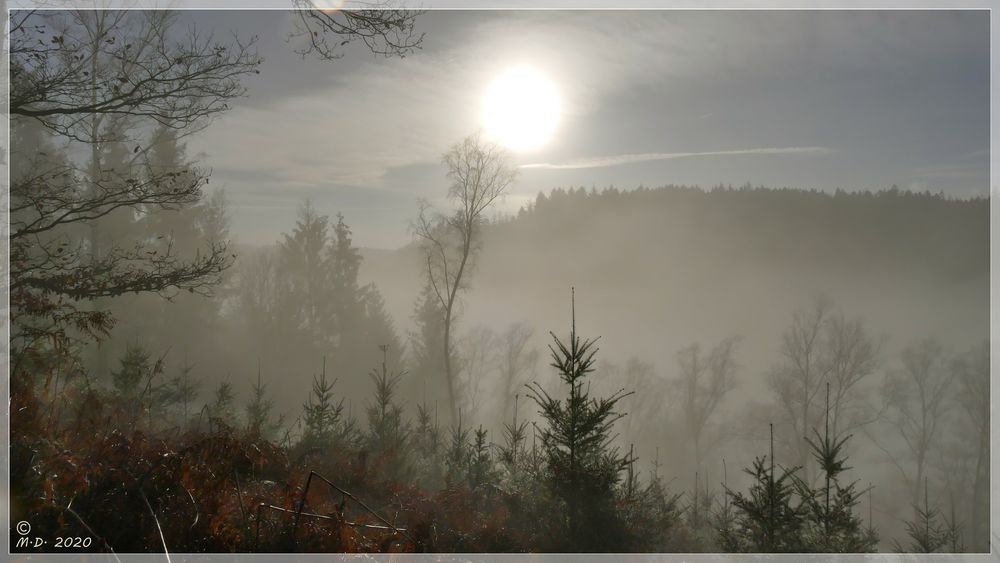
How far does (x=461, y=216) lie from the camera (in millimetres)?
14234

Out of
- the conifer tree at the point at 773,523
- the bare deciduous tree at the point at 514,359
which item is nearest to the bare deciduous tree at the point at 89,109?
the conifer tree at the point at 773,523

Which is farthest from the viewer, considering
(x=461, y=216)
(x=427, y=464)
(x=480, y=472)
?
(x=461, y=216)

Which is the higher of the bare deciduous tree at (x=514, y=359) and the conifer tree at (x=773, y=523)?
the bare deciduous tree at (x=514, y=359)

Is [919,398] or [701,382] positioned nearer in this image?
[919,398]

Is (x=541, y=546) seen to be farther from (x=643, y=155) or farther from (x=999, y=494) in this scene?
(x=999, y=494)

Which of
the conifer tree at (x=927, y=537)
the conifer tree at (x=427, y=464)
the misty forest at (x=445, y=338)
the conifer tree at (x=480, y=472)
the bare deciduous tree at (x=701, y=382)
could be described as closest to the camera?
the misty forest at (x=445, y=338)

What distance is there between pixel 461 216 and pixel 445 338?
322 centimetres

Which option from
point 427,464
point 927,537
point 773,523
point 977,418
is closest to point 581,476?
point 773,523

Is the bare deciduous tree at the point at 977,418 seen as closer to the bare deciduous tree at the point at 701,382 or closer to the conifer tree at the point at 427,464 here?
the bare deciduous tree at the point at 701,382

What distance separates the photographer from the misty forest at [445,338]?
5102mm

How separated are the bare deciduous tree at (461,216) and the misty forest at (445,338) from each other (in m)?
0.08

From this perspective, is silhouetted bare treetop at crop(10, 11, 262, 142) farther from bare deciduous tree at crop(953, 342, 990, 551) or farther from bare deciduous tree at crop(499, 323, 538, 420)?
bare deciduous tree at crop(953, 342, 990, 551)

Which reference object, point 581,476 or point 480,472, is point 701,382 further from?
point 581,476

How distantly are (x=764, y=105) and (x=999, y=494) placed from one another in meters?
13.5
